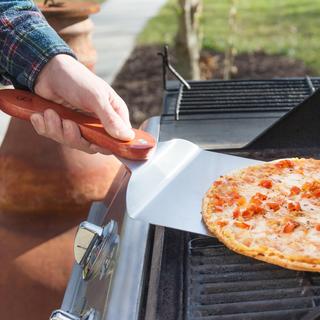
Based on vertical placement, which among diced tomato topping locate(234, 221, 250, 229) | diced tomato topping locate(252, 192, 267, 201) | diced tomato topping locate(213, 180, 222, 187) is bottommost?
diced tomato topping locate(252, 192, 267, 201)

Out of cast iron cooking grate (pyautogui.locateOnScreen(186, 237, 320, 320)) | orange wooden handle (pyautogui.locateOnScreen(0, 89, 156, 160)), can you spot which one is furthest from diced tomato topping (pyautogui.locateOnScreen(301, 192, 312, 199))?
orange wooden handle (pyautogui.locateOnScreen(0, 89, 156, 160))

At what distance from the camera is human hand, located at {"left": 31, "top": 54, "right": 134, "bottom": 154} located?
158 cm

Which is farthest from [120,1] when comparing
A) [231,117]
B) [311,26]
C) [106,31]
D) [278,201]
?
[278,201]

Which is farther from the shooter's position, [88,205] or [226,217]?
[88,205]

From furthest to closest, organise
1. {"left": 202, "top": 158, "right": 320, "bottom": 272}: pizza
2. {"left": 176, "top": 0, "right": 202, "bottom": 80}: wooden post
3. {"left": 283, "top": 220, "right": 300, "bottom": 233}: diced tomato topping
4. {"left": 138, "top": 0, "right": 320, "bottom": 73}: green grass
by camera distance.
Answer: {"left": 138, "top": 0, "right": 320, "bottom": 73}: green grass, {"left": 176, "top": 0, "right": 202, "bottom": 80}: wooden post, {"left": 283, "top": 220, "right": 300, "bottom": 233}: diced tomato topping, {"left": 202, "top": 158, "right": 320, "bottom": 272}: pizza

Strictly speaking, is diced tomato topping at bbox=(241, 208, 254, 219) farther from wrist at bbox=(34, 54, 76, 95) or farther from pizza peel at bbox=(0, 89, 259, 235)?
wrist at bbox=(34, 54, 76, 95)

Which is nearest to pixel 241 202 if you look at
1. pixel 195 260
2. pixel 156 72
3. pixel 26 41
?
pixel 195 260

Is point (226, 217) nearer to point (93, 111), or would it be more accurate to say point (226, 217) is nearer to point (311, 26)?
point (93, 111)

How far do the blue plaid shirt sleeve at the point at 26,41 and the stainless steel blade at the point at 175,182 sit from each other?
0.41m

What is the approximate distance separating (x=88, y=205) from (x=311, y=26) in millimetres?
6494

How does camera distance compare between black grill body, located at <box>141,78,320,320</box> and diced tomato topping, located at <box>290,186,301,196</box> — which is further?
diced tomato topping, located at <box>290,186,301,196</box>

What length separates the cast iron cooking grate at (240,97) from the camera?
2311mm

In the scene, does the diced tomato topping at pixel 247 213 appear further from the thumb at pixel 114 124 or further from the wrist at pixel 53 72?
the wrist at pixel 53 72

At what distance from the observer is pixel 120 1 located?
10469 millimetres
